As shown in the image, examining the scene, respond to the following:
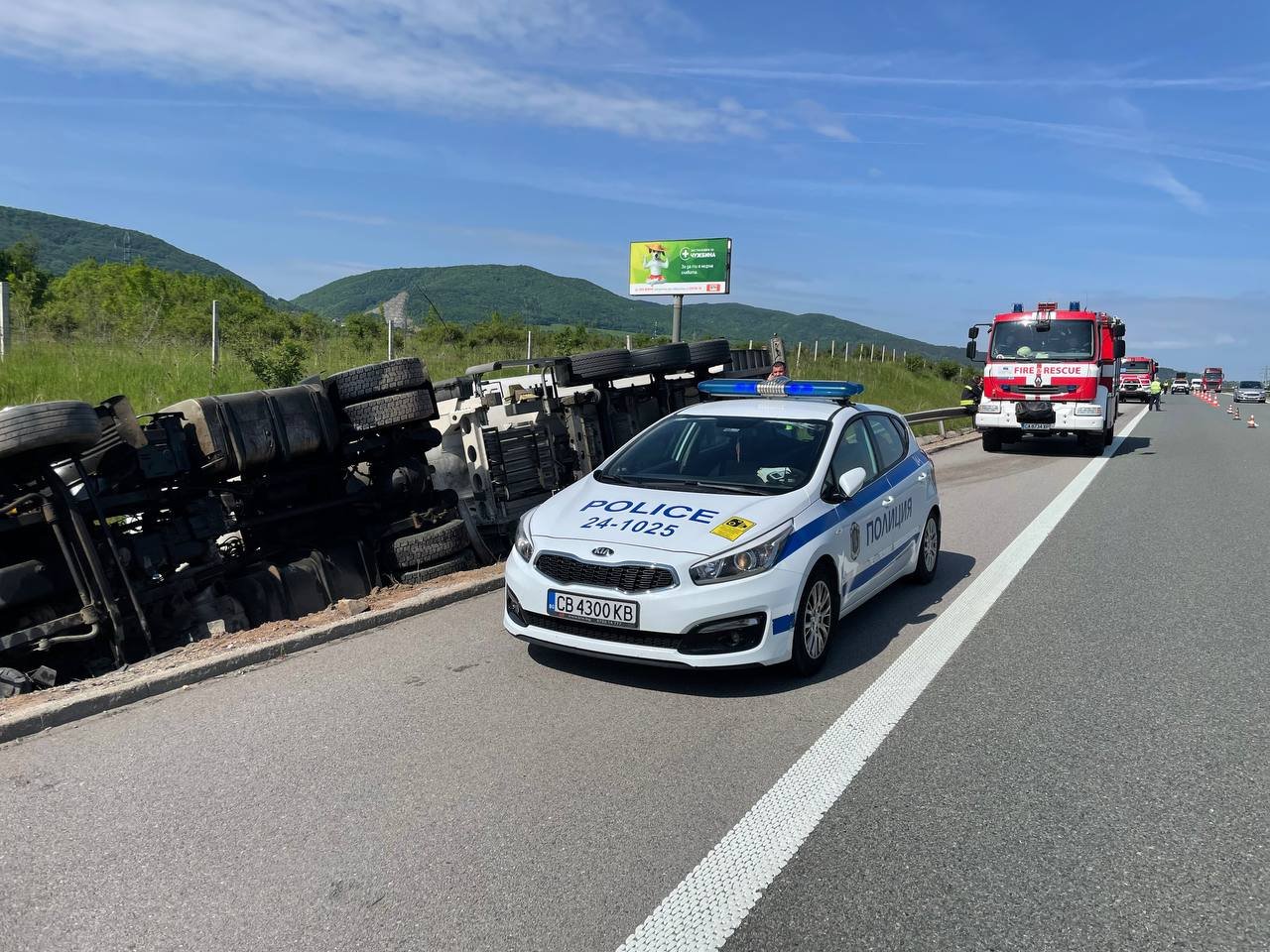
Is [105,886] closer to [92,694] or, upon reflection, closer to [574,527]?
[92,694]

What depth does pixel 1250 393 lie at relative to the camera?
6794cm

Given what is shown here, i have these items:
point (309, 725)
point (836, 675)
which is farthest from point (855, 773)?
point (309, 725)

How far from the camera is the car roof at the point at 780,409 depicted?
6582 mm

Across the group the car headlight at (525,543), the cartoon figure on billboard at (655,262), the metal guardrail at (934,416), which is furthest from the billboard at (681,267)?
the car headlight at (525,543)

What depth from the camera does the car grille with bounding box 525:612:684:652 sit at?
4918 millimetres

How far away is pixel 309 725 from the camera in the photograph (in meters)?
4.64

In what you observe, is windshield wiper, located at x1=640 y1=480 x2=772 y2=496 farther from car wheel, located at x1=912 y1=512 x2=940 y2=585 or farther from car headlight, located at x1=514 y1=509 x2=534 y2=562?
car wheel, located at x1=912 y1=512 x2=940 y2=585

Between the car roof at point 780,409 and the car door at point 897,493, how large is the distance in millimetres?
276

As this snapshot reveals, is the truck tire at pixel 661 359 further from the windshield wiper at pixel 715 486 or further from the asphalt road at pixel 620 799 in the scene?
the asphalt road at pixel 620 799

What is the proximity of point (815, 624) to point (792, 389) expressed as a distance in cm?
249

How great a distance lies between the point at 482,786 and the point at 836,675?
2.27m

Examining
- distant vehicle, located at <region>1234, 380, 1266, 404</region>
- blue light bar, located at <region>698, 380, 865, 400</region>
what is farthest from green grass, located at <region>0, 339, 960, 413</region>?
distant vehicle, located at <region>1234, 380, 1266, 404</region>

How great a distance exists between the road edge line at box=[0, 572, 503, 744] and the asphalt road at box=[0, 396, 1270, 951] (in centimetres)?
11

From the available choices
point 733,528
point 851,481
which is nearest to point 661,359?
point 851,481
